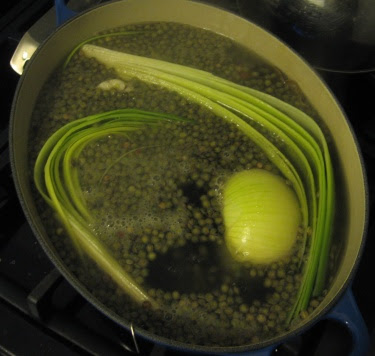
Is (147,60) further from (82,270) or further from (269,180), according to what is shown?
(82,270)

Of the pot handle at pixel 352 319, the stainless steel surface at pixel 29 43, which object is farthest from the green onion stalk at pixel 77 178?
the pot handle at pixel 352 319

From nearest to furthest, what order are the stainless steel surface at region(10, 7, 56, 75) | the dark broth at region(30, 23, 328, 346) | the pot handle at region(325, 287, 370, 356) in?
the pot handle at region(325, 287, 370, 356) < the dark broth at region(30, 23, 328, 346) < the stainless steel surface at region(10, 7, 56, 75)

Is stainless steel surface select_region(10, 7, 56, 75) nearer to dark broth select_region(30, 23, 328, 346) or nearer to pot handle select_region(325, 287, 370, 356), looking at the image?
dark broth select_region(30, 23, 328, 346)

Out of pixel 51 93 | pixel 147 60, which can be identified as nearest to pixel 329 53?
pixel 147 60

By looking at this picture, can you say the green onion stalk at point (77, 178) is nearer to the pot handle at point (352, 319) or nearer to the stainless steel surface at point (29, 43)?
the stainless steel surface at point (29, 43)

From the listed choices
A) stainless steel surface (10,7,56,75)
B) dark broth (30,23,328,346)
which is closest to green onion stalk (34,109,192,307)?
dark broth (30,23,328,346)
